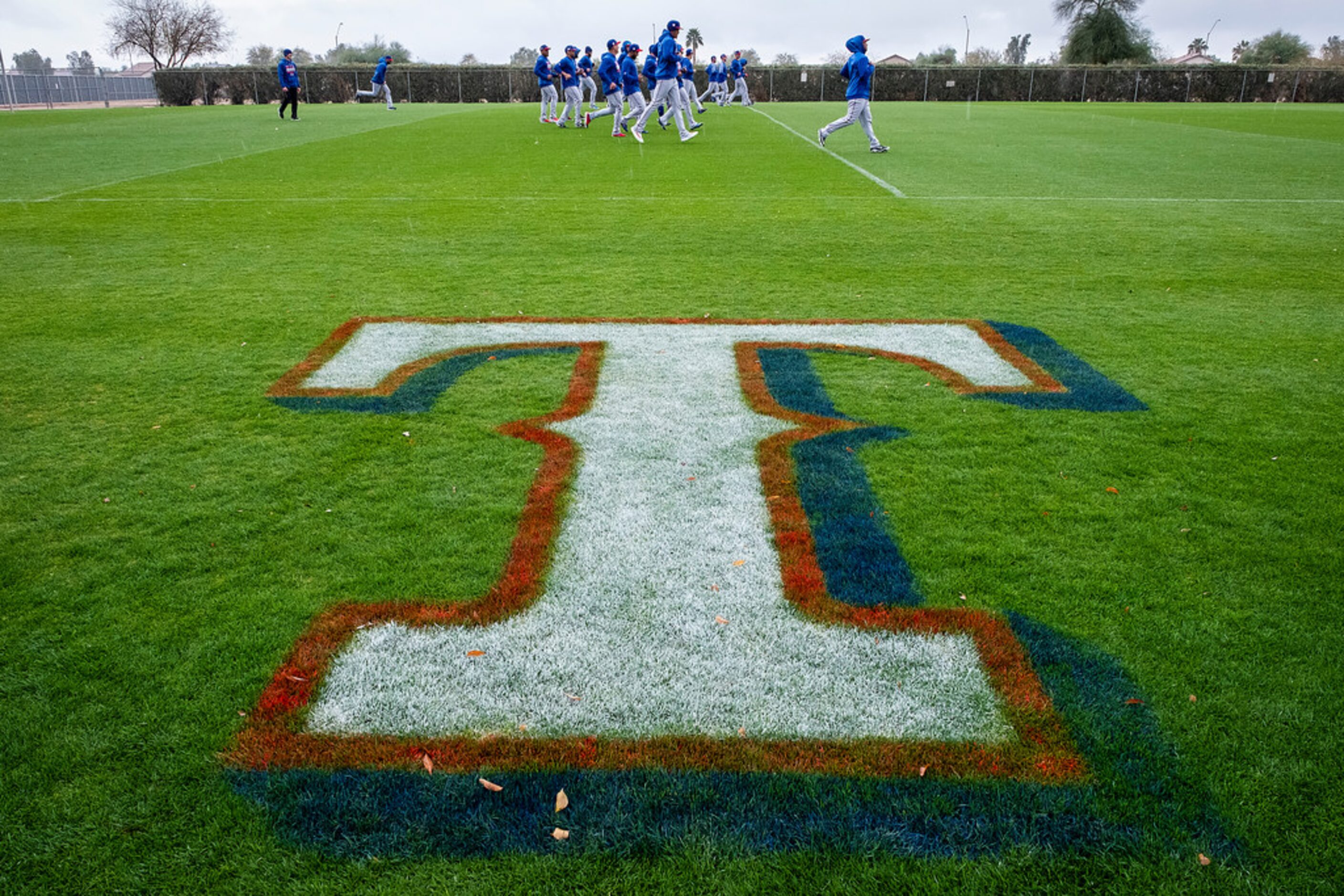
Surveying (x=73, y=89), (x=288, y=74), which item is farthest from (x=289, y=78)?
(x=73, y=89)

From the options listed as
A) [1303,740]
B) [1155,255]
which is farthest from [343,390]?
[1155,255]

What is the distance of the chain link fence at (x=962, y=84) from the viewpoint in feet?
159

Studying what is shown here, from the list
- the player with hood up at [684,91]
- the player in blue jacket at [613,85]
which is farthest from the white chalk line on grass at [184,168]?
the player with hood up at [684,91]

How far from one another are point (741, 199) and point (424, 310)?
21.2 ft

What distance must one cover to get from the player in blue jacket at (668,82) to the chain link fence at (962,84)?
29.9 meters

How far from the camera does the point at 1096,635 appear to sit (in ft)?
9.78

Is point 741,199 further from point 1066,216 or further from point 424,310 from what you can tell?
point 424,310

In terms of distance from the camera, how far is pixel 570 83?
23969 mm

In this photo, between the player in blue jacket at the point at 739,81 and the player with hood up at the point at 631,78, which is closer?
the player with hood up at the point at 631,78

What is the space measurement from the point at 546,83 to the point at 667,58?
25.5ft

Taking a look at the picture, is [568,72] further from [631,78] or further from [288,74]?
[288,74]

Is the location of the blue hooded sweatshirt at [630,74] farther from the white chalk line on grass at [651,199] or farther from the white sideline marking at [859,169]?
the white chalk line on grass at [651,199]

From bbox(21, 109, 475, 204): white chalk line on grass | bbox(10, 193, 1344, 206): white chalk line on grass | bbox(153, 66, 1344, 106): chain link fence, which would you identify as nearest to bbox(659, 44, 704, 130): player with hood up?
bbox(21, 109, 475, 204): white chalk line on grass

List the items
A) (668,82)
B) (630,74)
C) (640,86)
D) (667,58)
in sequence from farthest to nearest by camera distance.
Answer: (640,86) → (630,74) → (668,82) → (667,58)
